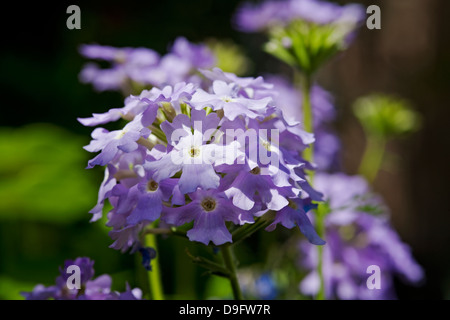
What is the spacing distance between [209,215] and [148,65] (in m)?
0.68

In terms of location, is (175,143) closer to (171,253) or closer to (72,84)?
(171,253)

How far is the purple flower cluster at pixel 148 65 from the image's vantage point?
127cm

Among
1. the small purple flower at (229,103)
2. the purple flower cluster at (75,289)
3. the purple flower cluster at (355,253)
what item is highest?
the small purple flower at (229,103)

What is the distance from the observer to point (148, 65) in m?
1.31

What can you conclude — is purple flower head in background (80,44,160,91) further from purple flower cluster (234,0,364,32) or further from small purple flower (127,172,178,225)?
small purple flower (127,172,178,225)

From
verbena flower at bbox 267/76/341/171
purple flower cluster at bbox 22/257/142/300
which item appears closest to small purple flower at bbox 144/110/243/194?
purple flower cluster at bbox 22/257/142/300

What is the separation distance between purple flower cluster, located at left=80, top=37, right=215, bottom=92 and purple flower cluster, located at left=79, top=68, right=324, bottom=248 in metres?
0.44

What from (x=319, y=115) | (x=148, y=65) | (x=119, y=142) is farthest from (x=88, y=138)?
(x=119, y=142)

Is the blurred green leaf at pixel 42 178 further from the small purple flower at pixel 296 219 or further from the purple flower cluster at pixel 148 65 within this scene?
the small purple flower at pixel 296 219

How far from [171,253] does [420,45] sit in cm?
158

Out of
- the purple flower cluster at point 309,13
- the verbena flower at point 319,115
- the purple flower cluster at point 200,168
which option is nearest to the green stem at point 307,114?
the purple flower cluster at point 309,13

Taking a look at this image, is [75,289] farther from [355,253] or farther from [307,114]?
[355,253]

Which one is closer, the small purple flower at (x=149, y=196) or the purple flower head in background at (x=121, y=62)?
the small purple flower at (x=149, y=196)

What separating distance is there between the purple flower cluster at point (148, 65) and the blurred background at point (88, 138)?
1.69 feet
